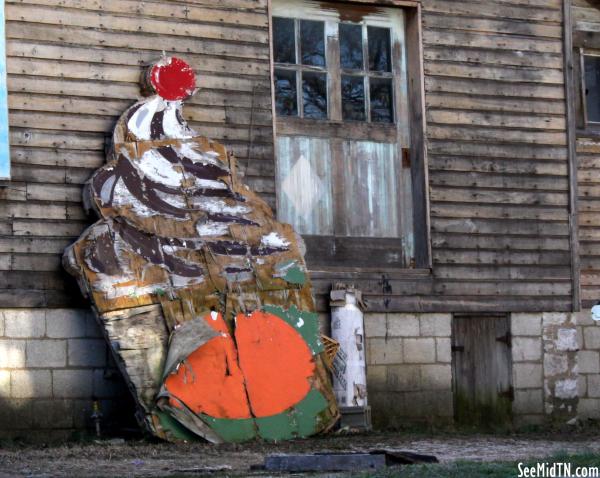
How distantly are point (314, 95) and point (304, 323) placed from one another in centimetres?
276

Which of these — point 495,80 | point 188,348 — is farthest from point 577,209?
point 188,348

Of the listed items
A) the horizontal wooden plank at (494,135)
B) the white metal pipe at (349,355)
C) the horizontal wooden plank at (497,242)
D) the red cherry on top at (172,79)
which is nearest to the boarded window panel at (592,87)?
the horizontal wooden plank at (494,135)

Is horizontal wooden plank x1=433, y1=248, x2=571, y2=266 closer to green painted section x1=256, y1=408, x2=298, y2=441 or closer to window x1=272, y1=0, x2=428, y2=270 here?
window x1=272, y1=0, x2=428, y2=270

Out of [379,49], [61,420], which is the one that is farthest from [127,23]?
[61,420]

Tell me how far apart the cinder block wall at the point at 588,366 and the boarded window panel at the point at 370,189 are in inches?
98.1

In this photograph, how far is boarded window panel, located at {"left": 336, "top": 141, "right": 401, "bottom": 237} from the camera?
14859 mm

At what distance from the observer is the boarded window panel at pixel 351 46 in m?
15.0

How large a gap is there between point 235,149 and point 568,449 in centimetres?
443

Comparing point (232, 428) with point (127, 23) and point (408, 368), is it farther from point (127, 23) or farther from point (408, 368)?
point (127, 23)

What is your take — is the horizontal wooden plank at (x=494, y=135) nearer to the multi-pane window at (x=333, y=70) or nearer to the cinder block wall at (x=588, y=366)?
the multi-pane window at (x=333, y=70)

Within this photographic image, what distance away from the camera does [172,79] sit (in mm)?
13414

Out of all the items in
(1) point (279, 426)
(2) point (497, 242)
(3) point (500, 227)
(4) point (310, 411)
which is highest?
(3) point (500, 227)

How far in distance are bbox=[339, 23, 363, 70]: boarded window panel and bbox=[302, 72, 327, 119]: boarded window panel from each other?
0.34 metres

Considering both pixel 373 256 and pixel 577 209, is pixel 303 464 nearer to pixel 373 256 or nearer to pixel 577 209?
pixel 373 256
